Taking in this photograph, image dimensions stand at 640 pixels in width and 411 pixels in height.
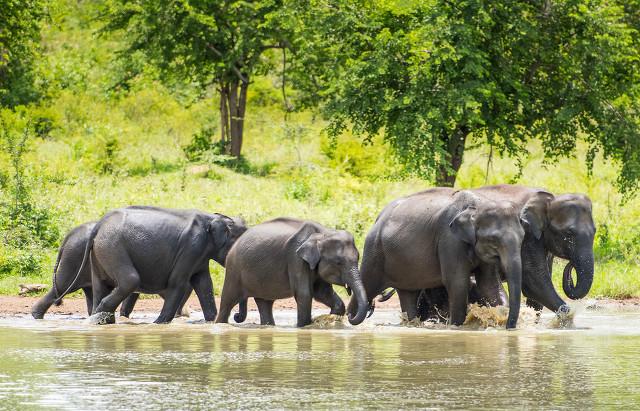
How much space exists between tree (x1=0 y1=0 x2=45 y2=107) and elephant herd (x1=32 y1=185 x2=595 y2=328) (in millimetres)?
18294

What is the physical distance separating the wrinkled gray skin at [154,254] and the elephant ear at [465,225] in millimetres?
3389


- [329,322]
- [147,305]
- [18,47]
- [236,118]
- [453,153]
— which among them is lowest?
[147,305]

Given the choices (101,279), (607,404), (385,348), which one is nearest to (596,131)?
(101,279)

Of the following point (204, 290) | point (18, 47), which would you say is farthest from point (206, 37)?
point (204, 290)

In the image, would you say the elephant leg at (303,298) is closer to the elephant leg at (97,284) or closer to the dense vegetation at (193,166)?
the elephant leg at (97,284)

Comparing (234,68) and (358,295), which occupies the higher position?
(234,68)

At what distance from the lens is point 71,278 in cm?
1756

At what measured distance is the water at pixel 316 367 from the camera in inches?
344

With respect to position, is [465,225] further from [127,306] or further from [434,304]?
[127,306]

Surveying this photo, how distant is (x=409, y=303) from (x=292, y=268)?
5.61 feet

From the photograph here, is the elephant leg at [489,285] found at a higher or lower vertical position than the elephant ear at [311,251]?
lower

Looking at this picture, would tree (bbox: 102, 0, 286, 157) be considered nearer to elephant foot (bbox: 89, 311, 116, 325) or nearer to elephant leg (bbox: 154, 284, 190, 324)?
elephant leg (bbox: 154, 284, 190, 324)

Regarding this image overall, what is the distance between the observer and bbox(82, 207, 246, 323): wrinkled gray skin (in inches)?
636

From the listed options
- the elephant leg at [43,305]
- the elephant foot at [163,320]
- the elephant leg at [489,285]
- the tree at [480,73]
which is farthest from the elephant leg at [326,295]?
the tree at [480,73]
